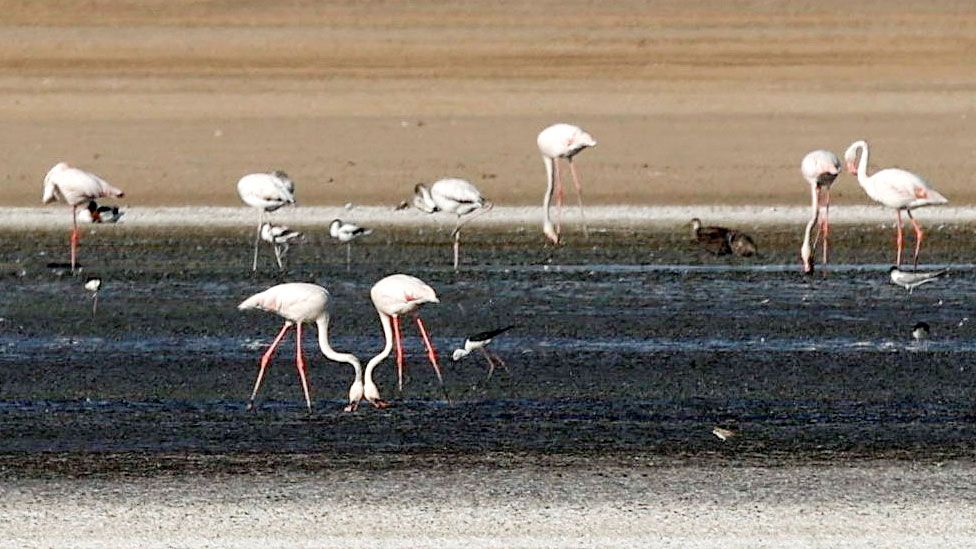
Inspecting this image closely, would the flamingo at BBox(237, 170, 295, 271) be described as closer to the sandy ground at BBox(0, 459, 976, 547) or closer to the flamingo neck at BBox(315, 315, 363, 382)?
the flamingo neck at BBox(315, 315, 363, 382)

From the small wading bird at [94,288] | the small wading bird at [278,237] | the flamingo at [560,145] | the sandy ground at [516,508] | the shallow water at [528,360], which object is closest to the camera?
the sandy ground at [516,508]

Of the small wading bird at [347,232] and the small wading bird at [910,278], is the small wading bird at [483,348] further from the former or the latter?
the small wading bird at [347,232]

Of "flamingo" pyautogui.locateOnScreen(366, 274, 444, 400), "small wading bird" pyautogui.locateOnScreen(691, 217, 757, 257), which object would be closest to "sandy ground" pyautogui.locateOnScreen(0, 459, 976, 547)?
"flamingo" pyautogui.locateOnScreen(366, 274, 444, 400)

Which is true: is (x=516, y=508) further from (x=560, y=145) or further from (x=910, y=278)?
(x=560, y=145)

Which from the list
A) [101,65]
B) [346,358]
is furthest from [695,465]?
[101,65]

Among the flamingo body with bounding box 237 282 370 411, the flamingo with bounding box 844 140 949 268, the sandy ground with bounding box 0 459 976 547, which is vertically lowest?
the sandy ground with bounding box 0 459 976 547

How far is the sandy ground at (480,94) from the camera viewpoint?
20.7 m

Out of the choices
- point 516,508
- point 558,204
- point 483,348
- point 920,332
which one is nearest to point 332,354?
point 483,348

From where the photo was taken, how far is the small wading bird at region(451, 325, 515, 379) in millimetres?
10109

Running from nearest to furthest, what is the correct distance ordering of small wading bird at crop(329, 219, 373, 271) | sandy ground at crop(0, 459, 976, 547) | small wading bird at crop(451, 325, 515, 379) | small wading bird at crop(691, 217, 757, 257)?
1. sandy ground at crop(0, 459, 976, 547)
2. small wading bird at crop(451, 325, 515, 379)
3. small wading bird at crop(691, 217, 757, 257)
4. small wading bird at crop(329, 219, 373, 271)

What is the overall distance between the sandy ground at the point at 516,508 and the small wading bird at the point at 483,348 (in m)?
2.04

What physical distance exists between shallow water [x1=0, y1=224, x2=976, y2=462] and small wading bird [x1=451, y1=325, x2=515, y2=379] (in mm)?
72

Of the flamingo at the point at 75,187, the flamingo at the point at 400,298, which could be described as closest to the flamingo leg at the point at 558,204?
the flamingo at the point at 75,187

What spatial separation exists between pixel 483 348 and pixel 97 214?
6879 millimetres
